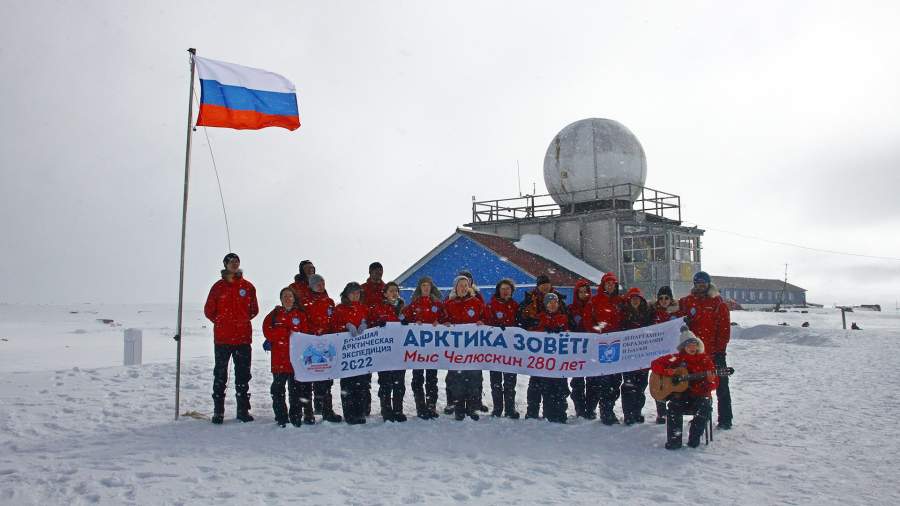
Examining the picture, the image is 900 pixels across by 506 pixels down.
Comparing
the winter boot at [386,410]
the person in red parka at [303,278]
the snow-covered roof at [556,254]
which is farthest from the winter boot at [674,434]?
the snow-covered roof at [556,254]

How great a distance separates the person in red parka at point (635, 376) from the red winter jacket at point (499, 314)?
1607 mm

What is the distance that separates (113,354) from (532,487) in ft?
57.8

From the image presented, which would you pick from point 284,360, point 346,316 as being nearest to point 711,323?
point 346,316

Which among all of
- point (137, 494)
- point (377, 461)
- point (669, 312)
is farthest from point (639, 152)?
point (137, 494)

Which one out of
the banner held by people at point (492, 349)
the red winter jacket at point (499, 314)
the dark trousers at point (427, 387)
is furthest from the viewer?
the red winter jacket at point (499, 314)

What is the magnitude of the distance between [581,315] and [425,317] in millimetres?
2276

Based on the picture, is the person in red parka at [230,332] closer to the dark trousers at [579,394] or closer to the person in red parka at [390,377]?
the person in red parka at [390,377]

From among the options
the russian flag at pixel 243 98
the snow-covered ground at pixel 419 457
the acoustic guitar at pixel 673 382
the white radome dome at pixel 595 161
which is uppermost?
the white radome dome at pixel 595 161

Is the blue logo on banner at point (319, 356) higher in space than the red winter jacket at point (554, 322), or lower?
lower

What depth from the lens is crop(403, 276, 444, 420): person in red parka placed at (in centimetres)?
854

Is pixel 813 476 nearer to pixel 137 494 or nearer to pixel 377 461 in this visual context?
pixel 377 461

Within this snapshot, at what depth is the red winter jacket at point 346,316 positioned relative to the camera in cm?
836

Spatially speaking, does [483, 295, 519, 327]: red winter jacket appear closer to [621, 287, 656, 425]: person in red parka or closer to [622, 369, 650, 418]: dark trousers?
[621, 287, 656, 425]: person in red parka

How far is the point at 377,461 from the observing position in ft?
20.6
